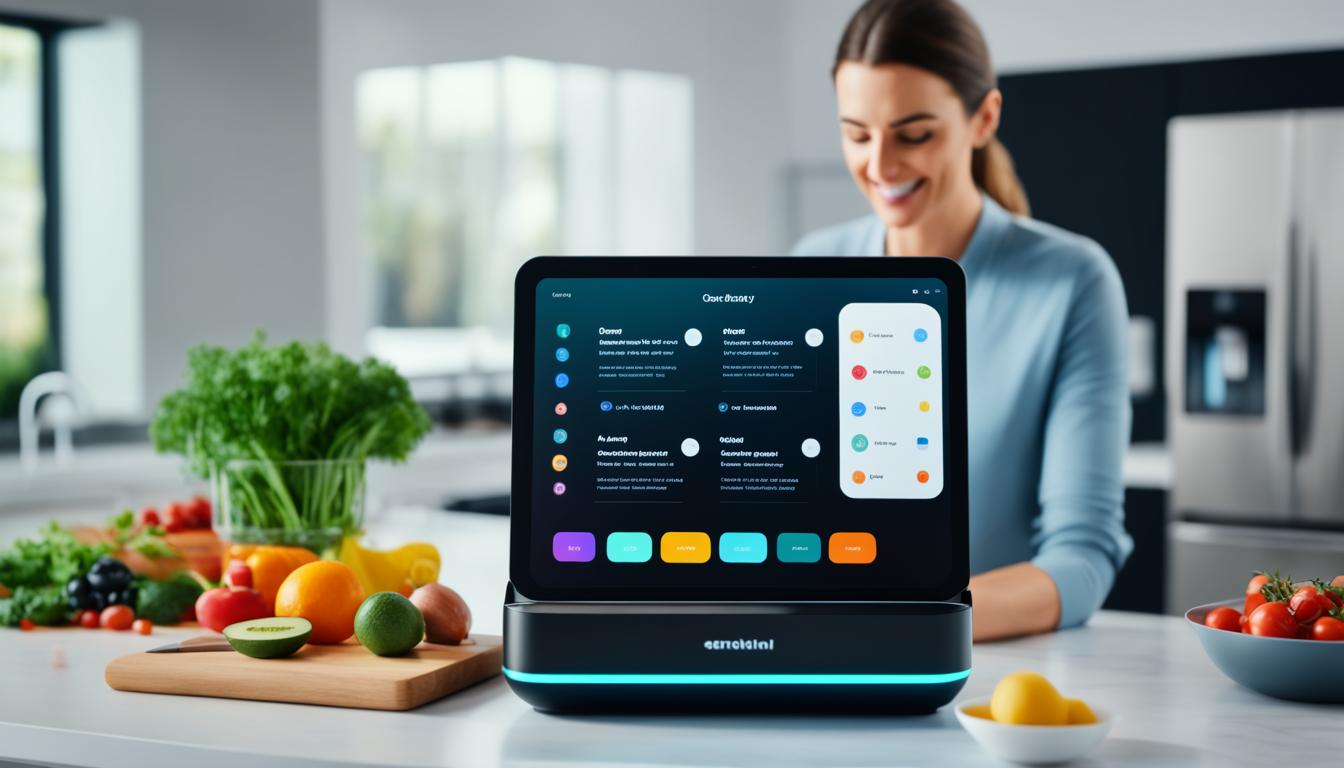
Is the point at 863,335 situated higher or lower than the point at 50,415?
higher

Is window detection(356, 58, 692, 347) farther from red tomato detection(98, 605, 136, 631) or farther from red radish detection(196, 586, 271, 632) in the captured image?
red radish detection(196, 586, 271, 632)

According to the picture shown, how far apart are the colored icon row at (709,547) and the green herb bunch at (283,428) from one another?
0.70m

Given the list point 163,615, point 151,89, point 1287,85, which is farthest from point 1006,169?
point 151,89

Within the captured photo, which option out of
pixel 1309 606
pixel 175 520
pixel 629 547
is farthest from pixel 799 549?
pixel 175 520

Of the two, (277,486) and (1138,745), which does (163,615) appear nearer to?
(277,486)

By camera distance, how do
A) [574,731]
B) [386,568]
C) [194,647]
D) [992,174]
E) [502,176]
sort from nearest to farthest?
[574,731]
[194,647]
[386,568]
[992,174]
[502,176]

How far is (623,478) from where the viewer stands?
143cm

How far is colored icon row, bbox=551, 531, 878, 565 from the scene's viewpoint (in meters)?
1.41

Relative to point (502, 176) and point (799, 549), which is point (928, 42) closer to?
point (799, 549)

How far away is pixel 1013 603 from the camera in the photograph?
1.79m

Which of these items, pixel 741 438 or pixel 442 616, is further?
pixel 442 616

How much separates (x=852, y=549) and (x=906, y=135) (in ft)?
3.37

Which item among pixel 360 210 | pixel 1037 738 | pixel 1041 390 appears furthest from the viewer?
pixel 360 210

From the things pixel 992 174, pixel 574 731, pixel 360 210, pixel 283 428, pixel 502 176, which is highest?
pixel 502 176
